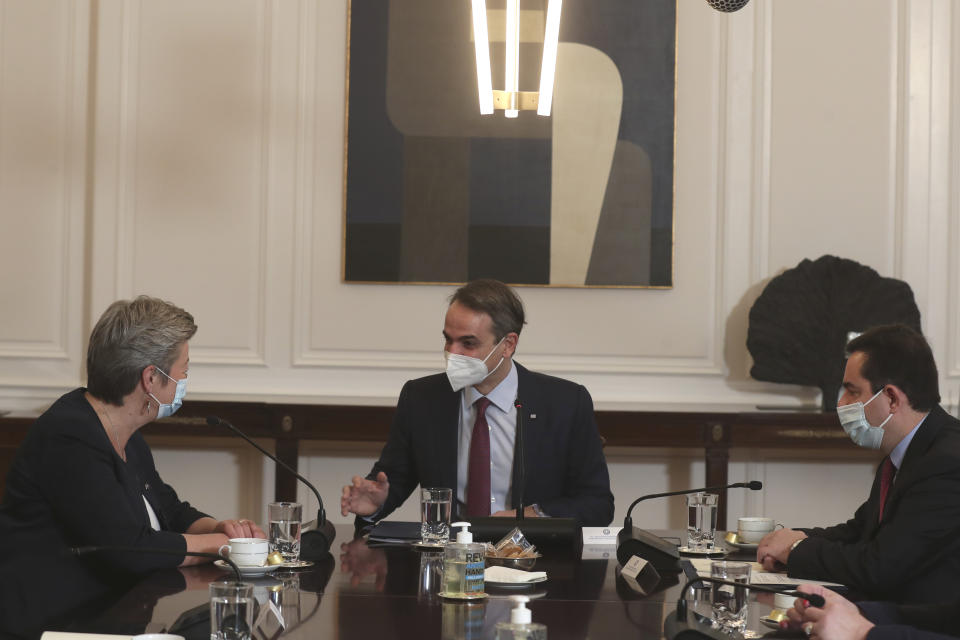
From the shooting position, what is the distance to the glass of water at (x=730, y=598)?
6.40ft

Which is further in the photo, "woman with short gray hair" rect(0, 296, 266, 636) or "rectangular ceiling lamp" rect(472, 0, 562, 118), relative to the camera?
"rectangular ceiling lamp" rect(472, 0, 562, 118)

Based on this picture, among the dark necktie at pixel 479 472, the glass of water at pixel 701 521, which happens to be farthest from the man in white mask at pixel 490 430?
the glass of water at pixel 701 521

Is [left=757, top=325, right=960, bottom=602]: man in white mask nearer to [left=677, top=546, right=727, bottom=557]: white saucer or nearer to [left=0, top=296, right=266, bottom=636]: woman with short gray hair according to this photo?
[left=677, top=546, right=727, bottom=557]: white saucer

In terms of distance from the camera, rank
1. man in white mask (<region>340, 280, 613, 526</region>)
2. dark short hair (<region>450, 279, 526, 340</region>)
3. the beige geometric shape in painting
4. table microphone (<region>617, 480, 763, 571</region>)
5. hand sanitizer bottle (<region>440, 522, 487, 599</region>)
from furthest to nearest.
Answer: the beige geometric shape in painting → dark short hair (<region>450, 279, 526, 340</region>) → man in white mask (<region>340, 280, 613, 526</region>) → table microphone (<region>617, 480, 763, 571</region>) → hand sanitizer bottle (<region>440, 522, 487, 599</region>)

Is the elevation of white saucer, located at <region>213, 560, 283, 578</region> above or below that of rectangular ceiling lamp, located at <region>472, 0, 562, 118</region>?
below

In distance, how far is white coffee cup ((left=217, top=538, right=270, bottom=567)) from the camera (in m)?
2.37

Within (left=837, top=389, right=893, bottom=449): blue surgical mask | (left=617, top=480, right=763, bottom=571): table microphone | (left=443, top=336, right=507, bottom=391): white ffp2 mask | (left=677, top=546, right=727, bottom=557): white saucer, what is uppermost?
(left=443, top=336, right=507, bottom=391): white ffp2 mask

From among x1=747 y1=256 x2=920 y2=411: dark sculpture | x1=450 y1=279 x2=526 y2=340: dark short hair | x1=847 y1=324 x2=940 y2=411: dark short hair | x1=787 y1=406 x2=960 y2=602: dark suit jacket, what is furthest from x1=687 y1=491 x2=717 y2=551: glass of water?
x1=747 y1=256 x2=920 y2=411: dark sculpture

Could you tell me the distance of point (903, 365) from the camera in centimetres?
262

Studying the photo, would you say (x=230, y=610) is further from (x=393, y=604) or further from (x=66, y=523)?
(x=66, y=523)

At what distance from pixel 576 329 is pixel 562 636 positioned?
303 cm

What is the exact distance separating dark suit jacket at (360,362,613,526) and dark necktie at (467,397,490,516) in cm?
7

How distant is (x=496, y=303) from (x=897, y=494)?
4.46 feet

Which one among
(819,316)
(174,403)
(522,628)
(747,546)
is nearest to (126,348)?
(174,403)
